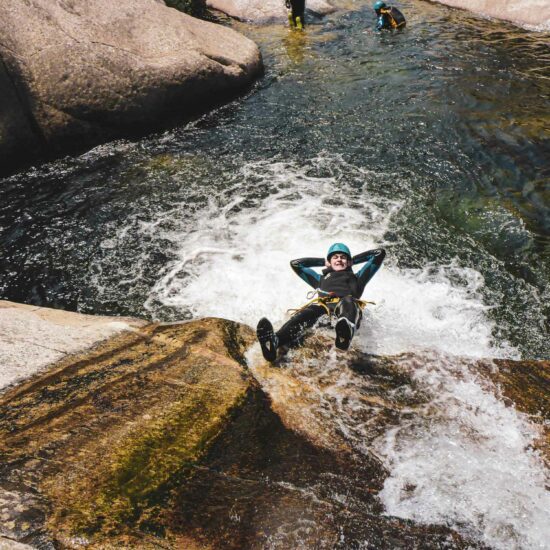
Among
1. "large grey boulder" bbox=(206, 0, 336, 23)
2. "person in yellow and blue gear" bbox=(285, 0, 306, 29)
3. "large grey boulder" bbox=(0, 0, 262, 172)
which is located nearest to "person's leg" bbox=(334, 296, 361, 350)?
"large grey boulder" bbox=(0, 0, 262, 172)

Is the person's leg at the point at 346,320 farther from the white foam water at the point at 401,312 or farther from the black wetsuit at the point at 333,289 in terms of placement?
the white foam water at the point at 401,312

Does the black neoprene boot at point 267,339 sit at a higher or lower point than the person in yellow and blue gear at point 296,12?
lower

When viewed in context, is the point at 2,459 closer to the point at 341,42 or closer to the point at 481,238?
the point at 481,238

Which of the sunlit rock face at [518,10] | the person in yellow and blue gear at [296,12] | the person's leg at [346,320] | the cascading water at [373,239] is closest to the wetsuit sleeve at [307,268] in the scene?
the cascading water at [373,239]

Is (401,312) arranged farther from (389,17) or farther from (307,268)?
(389,17)

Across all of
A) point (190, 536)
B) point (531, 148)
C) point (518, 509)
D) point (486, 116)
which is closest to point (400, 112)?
point (486, 116)

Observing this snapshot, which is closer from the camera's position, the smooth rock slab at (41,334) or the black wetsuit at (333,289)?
the smooth rock slab at (41,334)

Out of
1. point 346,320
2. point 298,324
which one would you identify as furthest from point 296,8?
point 346,320

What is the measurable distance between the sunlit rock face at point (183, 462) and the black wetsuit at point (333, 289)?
1.00 metres

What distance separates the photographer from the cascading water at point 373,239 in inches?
175

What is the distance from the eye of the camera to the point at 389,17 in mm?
17234

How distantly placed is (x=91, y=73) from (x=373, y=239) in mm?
7825

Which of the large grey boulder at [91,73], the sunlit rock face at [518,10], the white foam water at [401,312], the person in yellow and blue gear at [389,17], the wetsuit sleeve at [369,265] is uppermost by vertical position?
the sunlit rock face at [518,10]

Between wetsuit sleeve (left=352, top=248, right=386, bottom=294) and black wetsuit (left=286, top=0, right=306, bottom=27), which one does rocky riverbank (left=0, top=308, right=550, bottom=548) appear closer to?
wetsuit sleeve (left=352, top=248, right=386, bottom=294)
